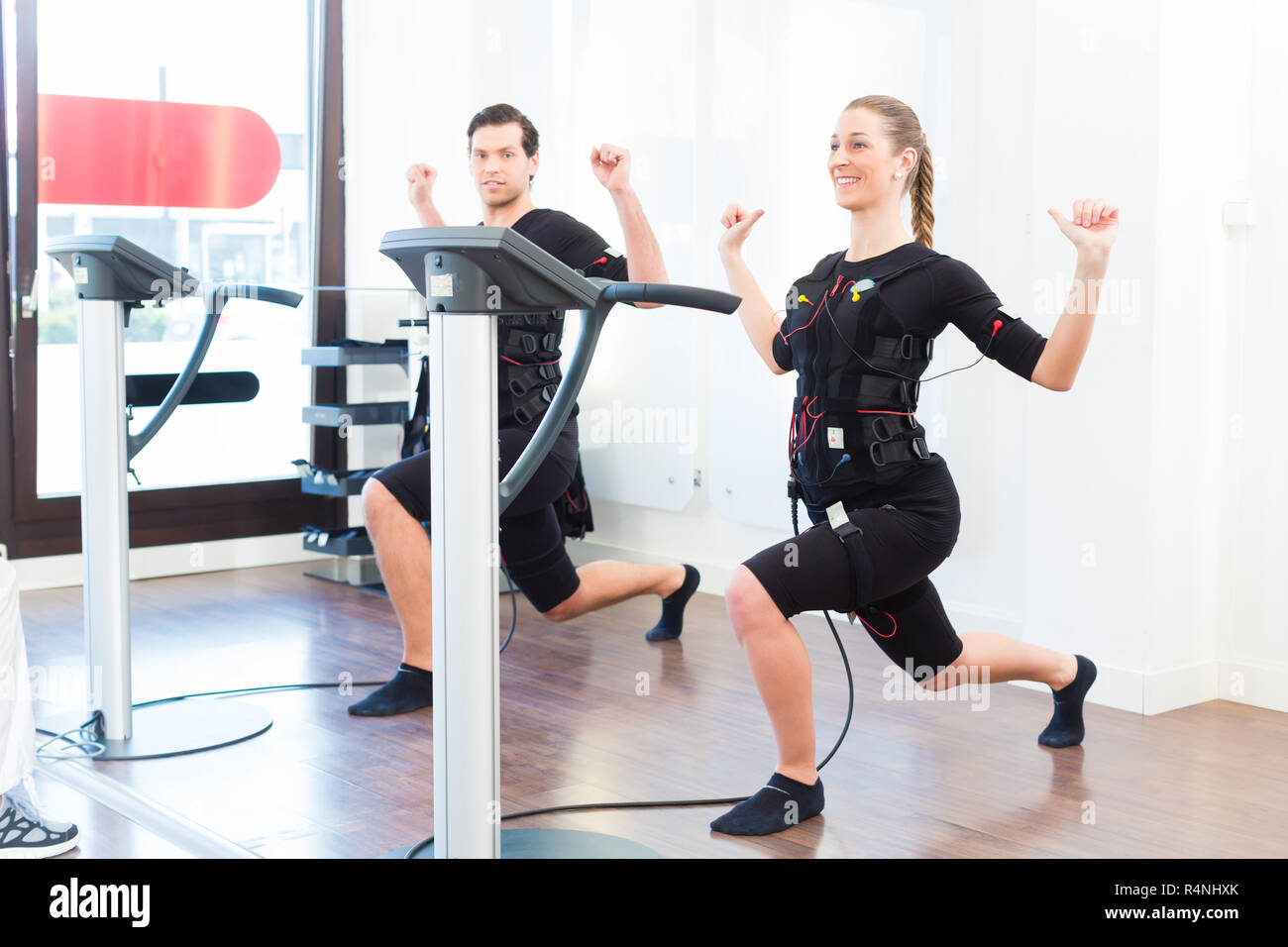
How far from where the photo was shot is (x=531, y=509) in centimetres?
348

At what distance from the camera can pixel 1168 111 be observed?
3.37 m

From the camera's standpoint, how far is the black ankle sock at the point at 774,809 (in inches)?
103

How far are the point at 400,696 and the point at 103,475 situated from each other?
35.6 inches

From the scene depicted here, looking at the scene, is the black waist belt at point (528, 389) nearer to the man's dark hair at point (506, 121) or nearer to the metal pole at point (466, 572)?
the man's dark hair at point (506, 121)

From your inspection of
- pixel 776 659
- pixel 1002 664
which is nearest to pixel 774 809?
pixel 776 659

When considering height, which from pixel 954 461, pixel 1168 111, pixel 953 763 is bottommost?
pixel 953 763

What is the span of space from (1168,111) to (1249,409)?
80cm

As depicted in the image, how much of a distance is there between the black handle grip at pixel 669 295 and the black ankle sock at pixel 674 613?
2322 millimetres

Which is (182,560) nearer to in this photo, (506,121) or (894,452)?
(506,121)

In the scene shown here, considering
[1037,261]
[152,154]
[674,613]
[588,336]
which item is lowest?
[674,613]

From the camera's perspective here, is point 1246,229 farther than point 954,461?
No

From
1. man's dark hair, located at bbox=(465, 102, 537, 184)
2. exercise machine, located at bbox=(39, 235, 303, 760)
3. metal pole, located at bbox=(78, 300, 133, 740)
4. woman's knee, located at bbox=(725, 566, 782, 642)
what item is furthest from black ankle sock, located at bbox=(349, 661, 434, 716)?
man's dark hair, located at bbox=(465, 102, 537, 184)
